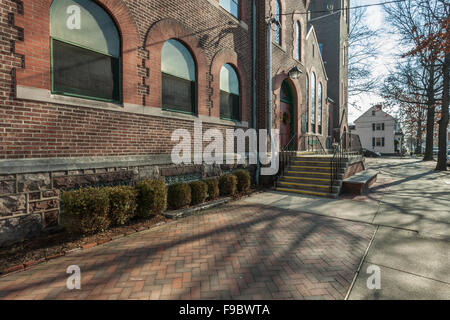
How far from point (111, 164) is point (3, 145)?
178 cm

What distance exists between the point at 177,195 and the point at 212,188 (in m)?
1.43

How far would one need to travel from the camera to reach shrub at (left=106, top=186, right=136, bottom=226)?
4.49 m

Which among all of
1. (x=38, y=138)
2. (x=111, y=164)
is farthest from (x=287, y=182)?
(x=38, y=138)

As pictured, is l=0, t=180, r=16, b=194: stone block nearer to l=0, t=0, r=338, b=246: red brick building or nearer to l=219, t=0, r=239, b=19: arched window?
l=0, t=0, r=338, b=246: red brick building

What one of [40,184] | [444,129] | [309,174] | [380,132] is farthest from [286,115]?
[380,132]

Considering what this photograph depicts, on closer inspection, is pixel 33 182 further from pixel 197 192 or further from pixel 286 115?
pixel 286 115

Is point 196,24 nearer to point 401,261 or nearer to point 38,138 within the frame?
point 38,138

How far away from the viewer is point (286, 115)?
12.7 m

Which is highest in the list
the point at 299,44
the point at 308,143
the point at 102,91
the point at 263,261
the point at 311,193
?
the point at 299,44

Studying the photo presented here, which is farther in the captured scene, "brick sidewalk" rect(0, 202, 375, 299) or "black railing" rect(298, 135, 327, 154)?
"black railing" rect(298, 135, 327, 154)

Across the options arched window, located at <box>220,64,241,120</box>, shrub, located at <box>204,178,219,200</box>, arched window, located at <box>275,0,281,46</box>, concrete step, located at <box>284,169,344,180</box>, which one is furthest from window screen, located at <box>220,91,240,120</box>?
arched window, located at <box>275,0,281,46</box>

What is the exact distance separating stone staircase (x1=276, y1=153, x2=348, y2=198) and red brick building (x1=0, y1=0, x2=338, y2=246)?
9.22ft

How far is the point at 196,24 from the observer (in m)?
7.17

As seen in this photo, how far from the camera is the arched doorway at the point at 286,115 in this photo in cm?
1241
